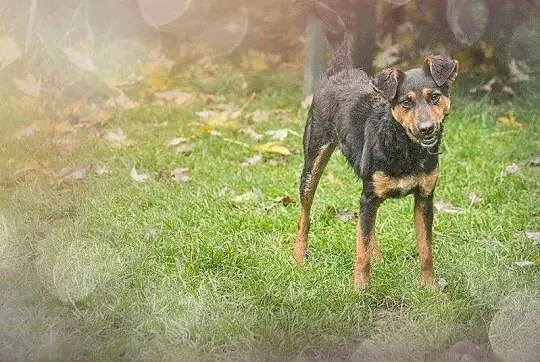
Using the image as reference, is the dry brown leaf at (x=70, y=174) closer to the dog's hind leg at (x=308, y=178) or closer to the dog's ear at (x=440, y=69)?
the dog's hind leg at (x=308, y=178)

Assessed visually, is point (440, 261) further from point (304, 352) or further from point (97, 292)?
point (97, 292)

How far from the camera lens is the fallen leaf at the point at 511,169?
611 centimetres

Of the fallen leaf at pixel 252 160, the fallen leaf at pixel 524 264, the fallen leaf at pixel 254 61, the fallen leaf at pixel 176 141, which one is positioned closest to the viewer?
the fallen leaf at pixel 524 264

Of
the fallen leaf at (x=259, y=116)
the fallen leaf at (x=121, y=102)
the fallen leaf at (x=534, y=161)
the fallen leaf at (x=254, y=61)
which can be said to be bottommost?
the fallen leaf at (x=254, y=61)

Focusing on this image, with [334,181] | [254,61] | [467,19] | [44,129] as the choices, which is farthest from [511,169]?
[254,61]

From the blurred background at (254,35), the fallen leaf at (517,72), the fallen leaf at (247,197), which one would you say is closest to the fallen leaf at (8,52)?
the blurred background at (254,35)

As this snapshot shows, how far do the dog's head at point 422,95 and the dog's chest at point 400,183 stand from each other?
25 cm

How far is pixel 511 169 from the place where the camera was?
6184mm

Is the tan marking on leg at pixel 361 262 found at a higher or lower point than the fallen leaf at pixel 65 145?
Answer: higher

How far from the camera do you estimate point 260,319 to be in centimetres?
392

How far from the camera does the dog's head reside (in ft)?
12.1

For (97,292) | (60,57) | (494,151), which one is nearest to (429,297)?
(97,292)

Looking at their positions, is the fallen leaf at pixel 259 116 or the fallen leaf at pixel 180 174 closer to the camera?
the fallen leaf at pixel 180 174

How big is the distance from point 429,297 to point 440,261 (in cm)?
58
